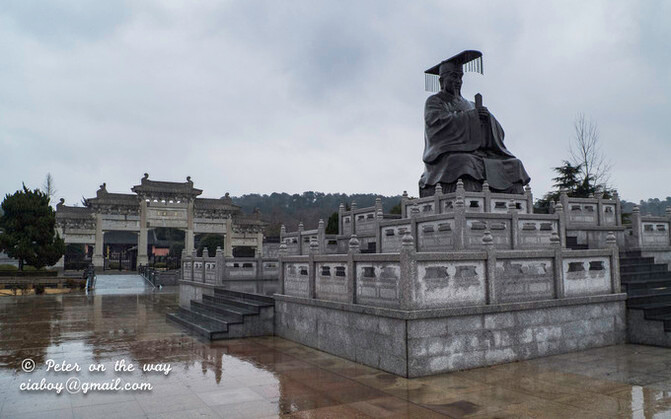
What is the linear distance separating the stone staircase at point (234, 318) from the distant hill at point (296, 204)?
53262mm

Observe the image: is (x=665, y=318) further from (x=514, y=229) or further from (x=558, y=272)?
(x=514, y=229)

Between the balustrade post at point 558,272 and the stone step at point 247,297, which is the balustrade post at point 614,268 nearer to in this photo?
the balustrade post at point 558,272

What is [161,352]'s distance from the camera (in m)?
8.21

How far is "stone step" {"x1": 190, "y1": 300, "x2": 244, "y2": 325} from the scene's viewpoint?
32.0ft

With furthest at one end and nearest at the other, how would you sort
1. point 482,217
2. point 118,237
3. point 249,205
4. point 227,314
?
point 249,205, point 118,237, point 227,314, point 482,217

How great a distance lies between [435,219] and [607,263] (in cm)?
332

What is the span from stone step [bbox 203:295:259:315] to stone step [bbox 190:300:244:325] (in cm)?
11

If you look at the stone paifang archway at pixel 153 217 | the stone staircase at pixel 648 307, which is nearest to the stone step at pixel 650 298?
the stone staircase at pixel 648 307

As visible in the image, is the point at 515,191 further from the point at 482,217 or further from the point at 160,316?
the point at 160,316

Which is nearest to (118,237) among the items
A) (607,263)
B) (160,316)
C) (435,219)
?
(160,316)

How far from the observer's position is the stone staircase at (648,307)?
7754 millimetres

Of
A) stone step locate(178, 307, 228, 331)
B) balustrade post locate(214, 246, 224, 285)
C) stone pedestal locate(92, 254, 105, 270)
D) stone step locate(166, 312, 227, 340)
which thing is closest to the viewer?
stone step locate(166, 312, 227, 340)

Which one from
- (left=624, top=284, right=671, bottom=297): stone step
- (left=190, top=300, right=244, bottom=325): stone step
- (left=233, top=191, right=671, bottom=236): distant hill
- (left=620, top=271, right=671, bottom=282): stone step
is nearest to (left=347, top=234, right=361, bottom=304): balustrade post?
(left=190, top=300, right=244, bottom=325): stone step

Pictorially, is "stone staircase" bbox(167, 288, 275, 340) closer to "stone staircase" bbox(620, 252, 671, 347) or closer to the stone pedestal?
"stone staircase" bbox(620, 252, 671, 347)
